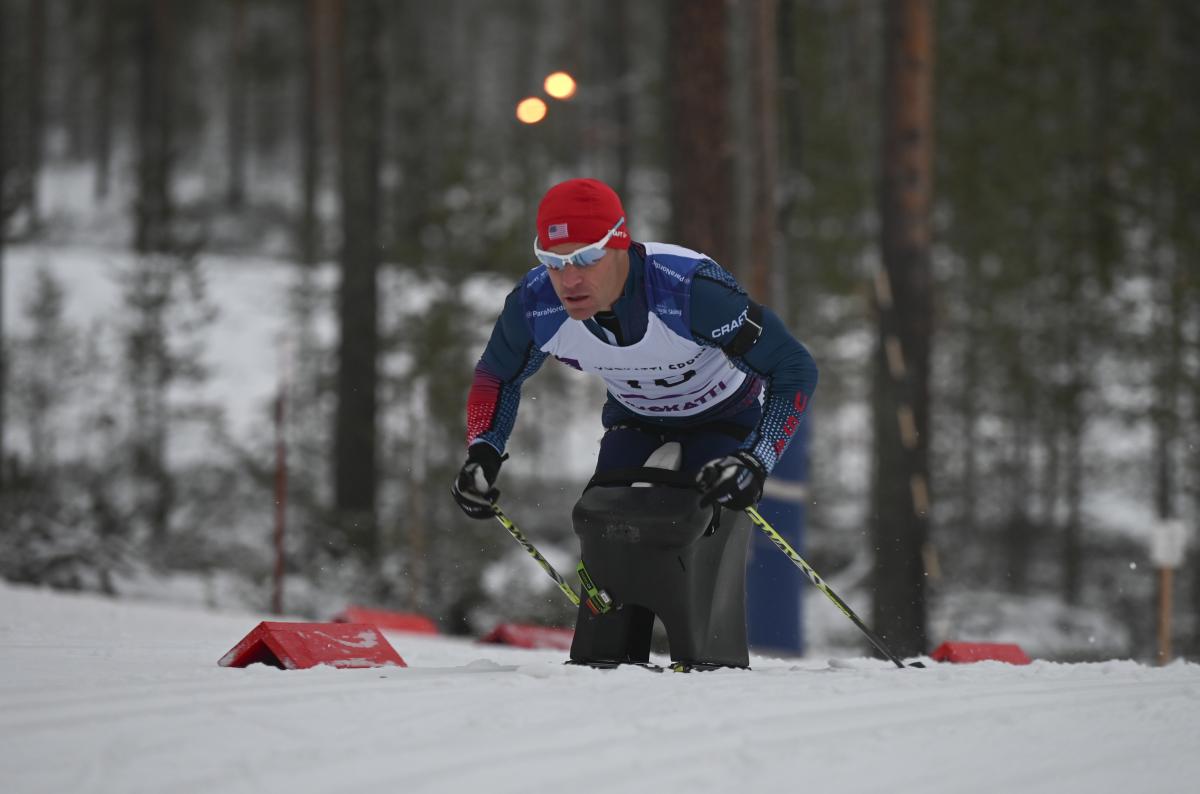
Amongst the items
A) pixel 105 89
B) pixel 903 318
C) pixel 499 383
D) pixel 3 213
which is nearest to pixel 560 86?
pixel 499 383

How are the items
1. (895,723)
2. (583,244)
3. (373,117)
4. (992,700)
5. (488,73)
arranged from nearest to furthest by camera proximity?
1. (895,723)
2. (992,700)
3. (583,244)
4. (373,117)
5. (488,73)

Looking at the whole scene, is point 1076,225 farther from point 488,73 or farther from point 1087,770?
point 488,73

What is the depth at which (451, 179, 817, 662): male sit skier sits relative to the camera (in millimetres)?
4309

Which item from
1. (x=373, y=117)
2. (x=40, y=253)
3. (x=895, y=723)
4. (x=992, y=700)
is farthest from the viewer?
(x=40, y=253)

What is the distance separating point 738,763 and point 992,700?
1240mm

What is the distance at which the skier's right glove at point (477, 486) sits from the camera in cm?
462

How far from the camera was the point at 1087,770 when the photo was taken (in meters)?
3.16

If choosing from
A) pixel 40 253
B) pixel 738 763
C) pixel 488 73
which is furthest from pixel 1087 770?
pixel 488 73

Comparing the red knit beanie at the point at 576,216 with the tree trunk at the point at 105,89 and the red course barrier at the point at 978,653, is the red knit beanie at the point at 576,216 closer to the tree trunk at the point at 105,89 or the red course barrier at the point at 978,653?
the red course barrier at the point at 978,653

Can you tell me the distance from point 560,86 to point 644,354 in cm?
246

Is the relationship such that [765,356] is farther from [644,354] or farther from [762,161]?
[762,161]

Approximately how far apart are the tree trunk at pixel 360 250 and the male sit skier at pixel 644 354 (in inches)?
381

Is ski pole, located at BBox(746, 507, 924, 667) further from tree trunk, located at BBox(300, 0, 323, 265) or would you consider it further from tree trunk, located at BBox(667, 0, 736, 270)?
tree trunk, located at BBox(300, 0, 323, 265)

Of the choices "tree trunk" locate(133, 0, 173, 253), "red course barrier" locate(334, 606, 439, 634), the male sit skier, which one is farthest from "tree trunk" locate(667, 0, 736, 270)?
"tree trunk" locate(133, 0, 173, 253)
